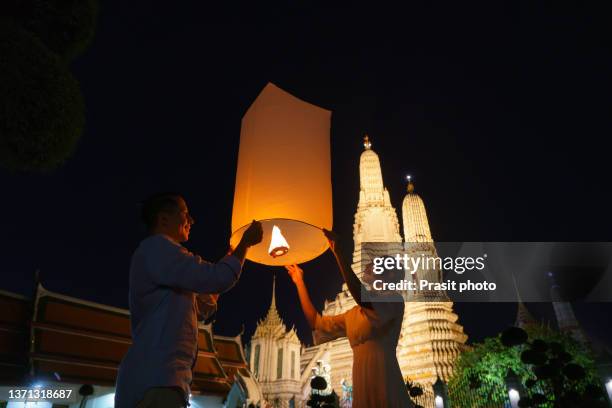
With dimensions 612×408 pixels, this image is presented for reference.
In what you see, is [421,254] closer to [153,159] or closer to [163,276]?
[153,159]

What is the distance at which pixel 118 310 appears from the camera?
12688mm

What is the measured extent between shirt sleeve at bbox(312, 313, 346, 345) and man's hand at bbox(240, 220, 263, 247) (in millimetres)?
1088

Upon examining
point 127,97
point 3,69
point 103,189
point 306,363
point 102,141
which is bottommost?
point 3,69

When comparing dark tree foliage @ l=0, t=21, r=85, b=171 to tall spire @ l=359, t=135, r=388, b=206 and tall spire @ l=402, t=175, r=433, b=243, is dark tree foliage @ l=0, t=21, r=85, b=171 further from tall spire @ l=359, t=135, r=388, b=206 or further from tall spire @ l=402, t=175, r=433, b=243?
tall spire @ l=359, t=135, r=388, b=206

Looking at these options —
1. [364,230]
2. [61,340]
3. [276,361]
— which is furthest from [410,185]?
[61,340]

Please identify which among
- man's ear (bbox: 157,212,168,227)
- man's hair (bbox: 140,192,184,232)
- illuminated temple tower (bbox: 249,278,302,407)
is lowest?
man's ear (bbox: 157,212,168,227)

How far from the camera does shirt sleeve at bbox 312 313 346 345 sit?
2.77 meters

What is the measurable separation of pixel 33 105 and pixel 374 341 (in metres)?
2.65

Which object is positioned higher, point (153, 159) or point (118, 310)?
point (153, 159)

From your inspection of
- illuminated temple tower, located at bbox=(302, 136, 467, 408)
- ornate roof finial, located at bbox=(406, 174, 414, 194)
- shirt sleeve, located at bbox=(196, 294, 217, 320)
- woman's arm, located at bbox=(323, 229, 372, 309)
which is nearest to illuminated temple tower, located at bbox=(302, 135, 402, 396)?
illuminated temple tower, located at bbox=(302, 136, 467, 408)

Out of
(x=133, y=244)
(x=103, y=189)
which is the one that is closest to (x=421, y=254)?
(x=133, y=244)

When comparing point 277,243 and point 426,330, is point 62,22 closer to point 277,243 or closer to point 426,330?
point 277,243

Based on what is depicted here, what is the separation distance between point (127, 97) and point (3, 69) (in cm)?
1975

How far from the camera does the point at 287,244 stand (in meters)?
2.40
